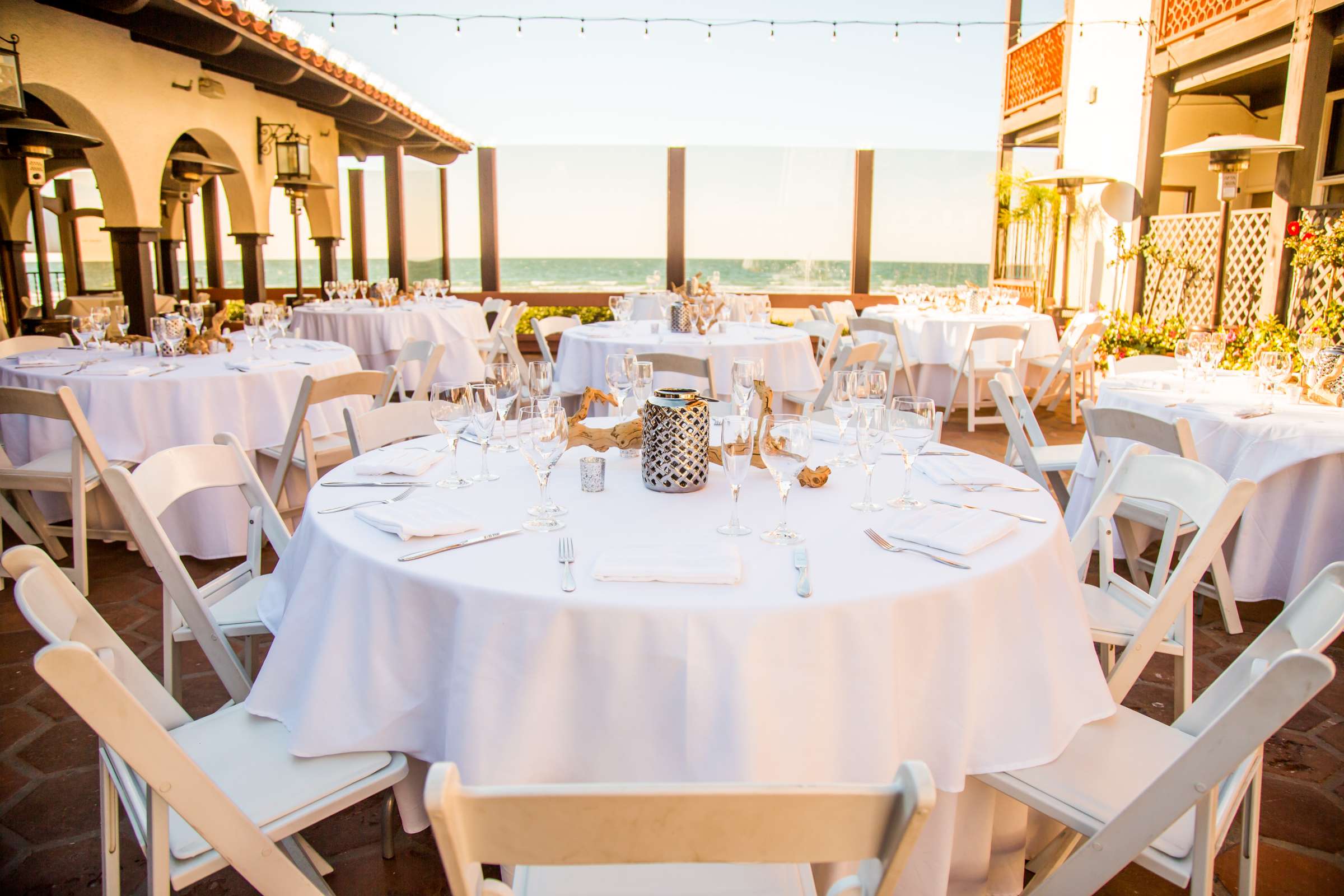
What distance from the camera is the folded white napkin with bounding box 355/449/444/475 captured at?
2115mm

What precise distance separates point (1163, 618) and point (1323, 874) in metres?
0.83

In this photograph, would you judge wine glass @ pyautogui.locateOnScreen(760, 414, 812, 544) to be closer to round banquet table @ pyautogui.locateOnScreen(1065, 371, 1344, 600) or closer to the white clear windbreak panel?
round banquet table @ pyautogui.locateOnScreen(1065, 371, 1344, 600)

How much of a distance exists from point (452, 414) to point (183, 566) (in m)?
0.81

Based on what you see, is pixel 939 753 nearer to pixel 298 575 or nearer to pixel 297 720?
pixel 297 720

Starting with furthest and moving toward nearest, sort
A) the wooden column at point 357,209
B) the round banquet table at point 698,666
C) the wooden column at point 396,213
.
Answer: the wooden column at point 357,209, the wooden column at point 396,213, the round banquet table at point 698,666

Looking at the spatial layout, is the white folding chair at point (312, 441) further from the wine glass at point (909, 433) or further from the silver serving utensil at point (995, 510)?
the silver serving utensil at point (995, 510)

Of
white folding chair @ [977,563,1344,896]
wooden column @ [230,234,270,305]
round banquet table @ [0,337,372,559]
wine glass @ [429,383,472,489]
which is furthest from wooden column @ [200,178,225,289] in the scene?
white folding chair @ [977,563,1344,896]

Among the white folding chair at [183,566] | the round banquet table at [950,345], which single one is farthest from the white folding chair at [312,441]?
the round banquet table at [950,345]

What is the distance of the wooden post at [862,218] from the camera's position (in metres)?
11.6

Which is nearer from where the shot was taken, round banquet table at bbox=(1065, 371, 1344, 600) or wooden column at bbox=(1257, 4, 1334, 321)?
round banquet table at bbox=(1065, 371, 1344, 600)

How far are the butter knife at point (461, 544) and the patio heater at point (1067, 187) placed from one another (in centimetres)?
1056

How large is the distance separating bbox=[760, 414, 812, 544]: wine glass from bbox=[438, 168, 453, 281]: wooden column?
11.8 meters

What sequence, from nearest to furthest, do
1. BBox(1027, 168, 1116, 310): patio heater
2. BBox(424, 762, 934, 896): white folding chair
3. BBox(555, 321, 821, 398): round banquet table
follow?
BBox(424, 762, 934, 896): white folding chair
BBox(555, 321, 821, 398): round banquet table
BBox(1027, 168, 1116, 310): patio heater

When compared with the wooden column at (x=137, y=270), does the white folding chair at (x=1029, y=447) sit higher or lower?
lower
